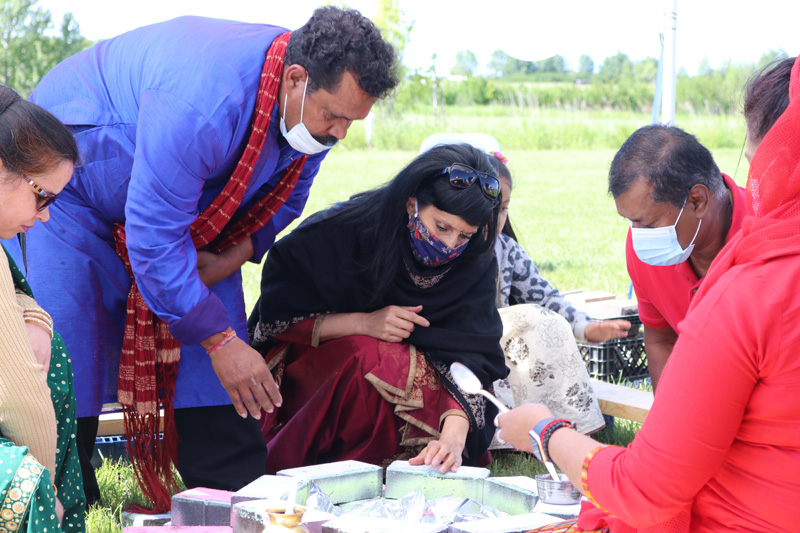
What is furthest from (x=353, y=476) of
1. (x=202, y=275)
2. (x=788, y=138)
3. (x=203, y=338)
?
(x=788, y=138)

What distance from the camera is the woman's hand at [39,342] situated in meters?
2.00

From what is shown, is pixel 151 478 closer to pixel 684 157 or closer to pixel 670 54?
pixel 684 157

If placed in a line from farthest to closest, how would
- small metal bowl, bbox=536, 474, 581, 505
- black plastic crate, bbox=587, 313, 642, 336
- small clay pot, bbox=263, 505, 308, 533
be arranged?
black plastic crate, bbox=587, 313, 642, 336
small metal bowl, bbox=536, 474, 581, 505
small clay pot, bbox=263, 505, 308, 533

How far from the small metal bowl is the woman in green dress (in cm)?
121

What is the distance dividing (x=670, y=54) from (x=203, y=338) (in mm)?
3422

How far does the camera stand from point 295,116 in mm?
2537

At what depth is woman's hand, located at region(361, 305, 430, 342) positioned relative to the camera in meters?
2.98

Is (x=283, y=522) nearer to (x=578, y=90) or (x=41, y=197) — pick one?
(x=41, y=197)

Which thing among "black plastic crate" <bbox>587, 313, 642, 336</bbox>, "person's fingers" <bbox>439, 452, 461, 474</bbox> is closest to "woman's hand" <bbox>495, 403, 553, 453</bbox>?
"person's fingers" <bbox>439, 452, 461, 474</bbox>

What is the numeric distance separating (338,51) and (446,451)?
1.28m

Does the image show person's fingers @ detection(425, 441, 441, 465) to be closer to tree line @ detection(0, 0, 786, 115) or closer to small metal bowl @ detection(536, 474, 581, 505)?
small metal bowl @ detection(536, 474, 581, 505)

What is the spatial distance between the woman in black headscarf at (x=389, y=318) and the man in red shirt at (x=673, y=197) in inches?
18.8

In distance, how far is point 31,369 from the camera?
1.86 meters

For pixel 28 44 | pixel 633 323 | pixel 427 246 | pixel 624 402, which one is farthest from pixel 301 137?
pixel 28 44
